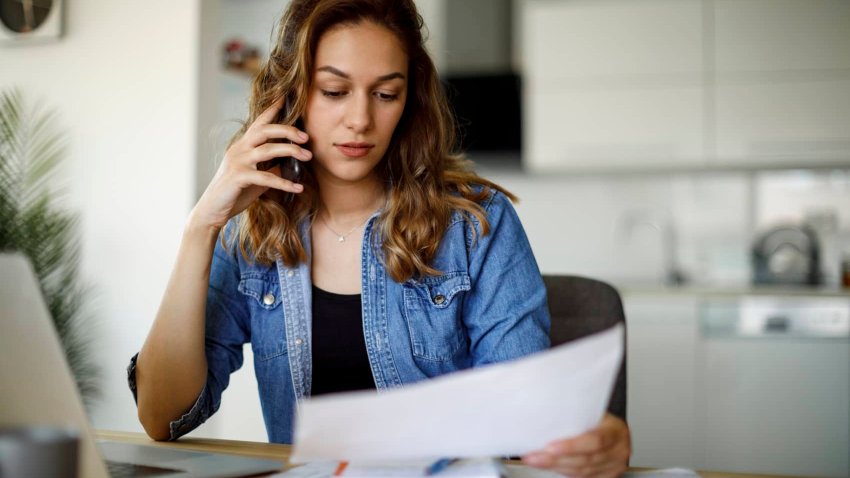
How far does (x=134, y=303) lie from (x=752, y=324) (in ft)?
8.15

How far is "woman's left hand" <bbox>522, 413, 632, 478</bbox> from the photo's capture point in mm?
757

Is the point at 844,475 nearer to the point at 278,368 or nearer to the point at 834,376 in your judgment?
the point at 834,376

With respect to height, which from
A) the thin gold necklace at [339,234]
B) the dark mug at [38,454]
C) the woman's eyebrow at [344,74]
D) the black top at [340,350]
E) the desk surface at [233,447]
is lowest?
the desk surface at [233,447]

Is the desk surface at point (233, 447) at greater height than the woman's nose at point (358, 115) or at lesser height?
lesser

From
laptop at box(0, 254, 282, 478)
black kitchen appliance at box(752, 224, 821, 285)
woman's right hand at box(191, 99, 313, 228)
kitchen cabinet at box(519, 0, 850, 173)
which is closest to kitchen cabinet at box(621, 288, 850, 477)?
black kitchen appliance at box(752, 224, 821, 285)

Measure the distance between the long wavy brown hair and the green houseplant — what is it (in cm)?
145

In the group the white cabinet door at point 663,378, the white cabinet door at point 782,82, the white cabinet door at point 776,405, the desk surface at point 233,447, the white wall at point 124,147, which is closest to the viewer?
the desk surface at point 233,447

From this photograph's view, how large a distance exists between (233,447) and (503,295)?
50 cm

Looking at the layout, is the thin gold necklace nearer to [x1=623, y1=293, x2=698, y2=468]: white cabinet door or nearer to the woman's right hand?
the woman's right hand

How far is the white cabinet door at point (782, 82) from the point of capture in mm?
3504

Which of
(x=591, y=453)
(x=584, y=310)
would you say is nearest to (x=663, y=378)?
(x=584, y=310)

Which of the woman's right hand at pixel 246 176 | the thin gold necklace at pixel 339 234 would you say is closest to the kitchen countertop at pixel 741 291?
the thin gold necklace at pixel 339 234

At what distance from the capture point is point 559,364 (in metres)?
0.66

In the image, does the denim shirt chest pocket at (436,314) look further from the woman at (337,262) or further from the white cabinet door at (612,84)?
the white cabinet door at (612,84)
